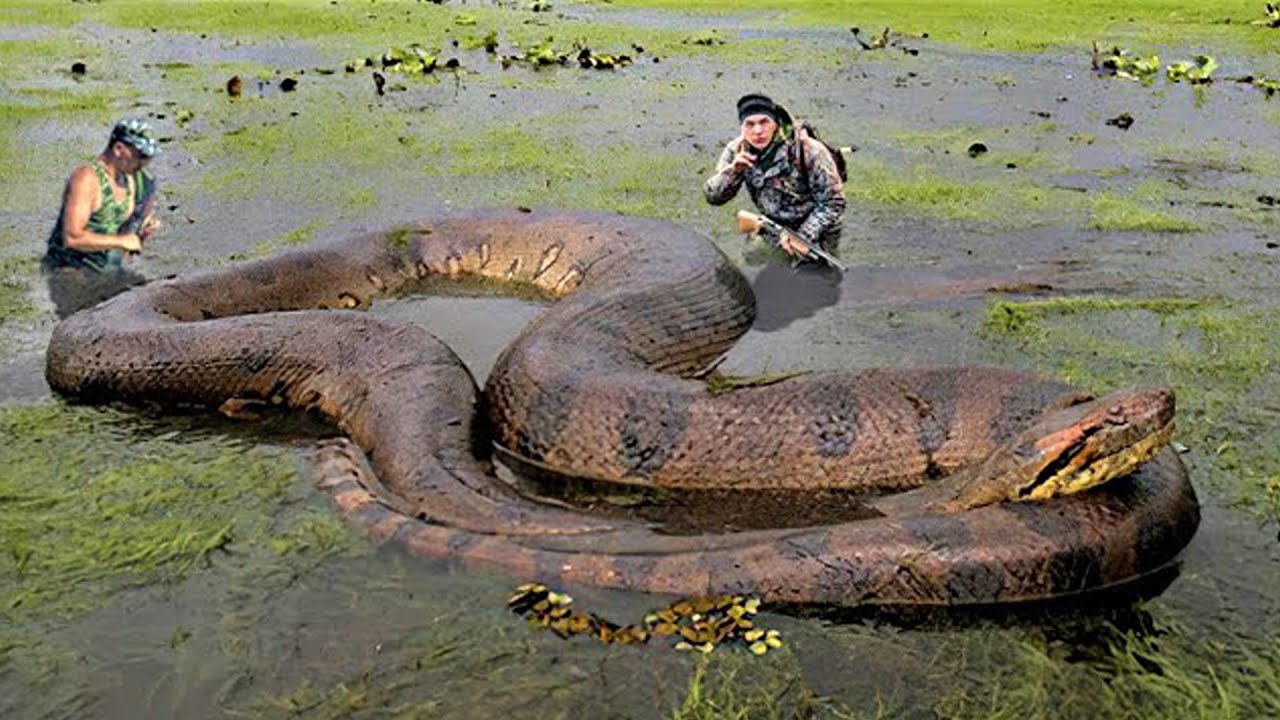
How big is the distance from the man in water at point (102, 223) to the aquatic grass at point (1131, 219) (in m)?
7.51

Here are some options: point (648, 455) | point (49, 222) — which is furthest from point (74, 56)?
point (648, 455)

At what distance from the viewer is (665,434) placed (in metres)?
5.84

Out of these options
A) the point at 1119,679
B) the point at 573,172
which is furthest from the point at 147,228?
the point at 1119,679

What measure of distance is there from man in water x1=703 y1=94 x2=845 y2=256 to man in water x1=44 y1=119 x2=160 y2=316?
14.2ft

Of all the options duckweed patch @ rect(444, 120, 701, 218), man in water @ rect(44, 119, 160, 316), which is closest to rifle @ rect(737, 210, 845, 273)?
→ duckweed patch @ rect(444, 120, 701, 218)

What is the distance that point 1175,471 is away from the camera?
17.2 ft

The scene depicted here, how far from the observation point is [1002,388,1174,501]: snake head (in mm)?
4848

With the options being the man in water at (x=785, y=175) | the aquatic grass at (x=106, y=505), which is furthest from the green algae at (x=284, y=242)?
the man in water at (x=785, y=175)

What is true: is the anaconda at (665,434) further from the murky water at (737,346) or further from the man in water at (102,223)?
the man in water at (102,223)

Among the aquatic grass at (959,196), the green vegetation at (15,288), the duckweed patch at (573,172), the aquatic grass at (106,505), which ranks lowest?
the aquatic grass at (106,505)

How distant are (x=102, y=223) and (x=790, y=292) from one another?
511 cm

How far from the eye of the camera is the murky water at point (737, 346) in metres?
4.27

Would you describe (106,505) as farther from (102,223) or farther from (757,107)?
(757,107)

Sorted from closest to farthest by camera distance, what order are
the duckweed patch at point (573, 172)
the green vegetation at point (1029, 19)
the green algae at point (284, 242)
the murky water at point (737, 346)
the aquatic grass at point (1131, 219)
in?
the murky water at point (737, 346) → the green algae at point (284, 242) → the aquatic grass at point (1131, 219) → the duckweed patch at point (573, 172) → the green vegetation at point (1029, 19)
